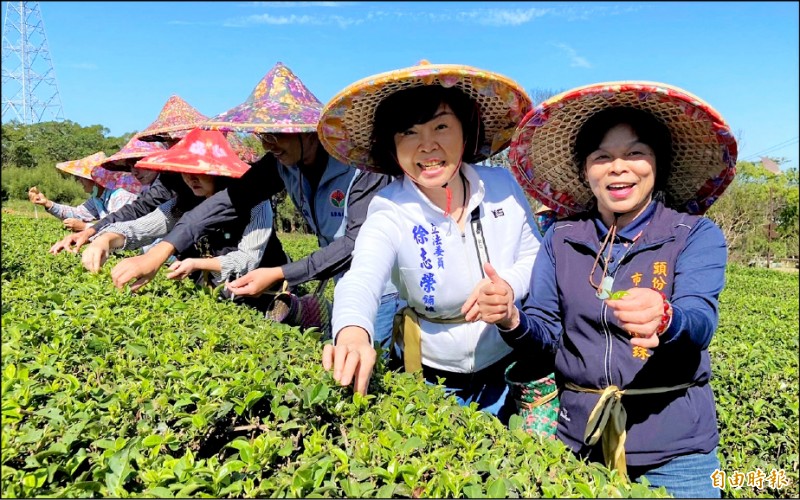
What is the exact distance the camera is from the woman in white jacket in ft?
7.32

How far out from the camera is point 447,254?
2.27m

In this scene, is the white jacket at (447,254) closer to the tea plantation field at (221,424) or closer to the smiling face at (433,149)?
the smiling face at (433,149)

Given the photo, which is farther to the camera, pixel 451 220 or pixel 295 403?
pixel 451 220

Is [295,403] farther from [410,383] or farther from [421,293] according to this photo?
[421,293]

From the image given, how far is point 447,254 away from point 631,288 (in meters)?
0.68

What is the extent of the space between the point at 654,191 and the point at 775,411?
6.35ft

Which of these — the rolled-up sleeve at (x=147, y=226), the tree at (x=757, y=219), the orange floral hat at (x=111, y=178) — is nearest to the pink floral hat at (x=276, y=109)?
the rolled-up sleeve at (x=147, y=226)

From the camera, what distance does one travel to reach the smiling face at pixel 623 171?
1953 millimetres

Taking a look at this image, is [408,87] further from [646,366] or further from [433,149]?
[646,366]

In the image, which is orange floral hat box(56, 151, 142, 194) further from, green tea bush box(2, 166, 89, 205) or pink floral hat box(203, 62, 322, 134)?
pink floral hat box(203, 62, 322, 134)

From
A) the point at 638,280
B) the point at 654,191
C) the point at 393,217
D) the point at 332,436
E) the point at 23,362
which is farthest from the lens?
the point at 393,217

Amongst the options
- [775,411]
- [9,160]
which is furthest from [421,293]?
[775,411]

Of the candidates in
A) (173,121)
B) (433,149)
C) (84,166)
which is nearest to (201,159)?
(173,121)

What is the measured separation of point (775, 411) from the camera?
3271 millimetres
